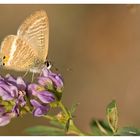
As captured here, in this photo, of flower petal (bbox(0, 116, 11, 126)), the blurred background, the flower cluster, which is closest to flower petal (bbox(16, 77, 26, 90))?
the flower cluster

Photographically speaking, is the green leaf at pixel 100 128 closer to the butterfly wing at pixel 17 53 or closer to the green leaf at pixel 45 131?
the green leaf at pixel 45 131

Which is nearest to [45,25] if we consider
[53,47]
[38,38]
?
[38,38]

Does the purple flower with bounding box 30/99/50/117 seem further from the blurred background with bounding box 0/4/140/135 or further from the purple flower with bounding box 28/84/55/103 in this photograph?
the blurred background with bounding box 0/4/140/135

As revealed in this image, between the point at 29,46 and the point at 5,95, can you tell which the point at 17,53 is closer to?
the point at 29,46

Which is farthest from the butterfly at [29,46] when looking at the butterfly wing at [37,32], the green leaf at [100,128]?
the green leaf at [100,128]

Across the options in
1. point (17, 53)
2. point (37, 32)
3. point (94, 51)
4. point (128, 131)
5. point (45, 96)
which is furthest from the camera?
point (94, 51)

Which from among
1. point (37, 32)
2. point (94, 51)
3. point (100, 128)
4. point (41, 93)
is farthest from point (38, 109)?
point (94, 51)
